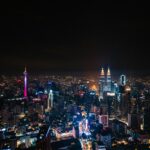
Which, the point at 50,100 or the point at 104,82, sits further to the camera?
the point at 104,82

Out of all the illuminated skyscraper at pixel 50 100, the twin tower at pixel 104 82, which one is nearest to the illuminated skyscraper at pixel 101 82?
the twin tower at pixel 104 82

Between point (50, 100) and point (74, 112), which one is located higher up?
point (50, 100)

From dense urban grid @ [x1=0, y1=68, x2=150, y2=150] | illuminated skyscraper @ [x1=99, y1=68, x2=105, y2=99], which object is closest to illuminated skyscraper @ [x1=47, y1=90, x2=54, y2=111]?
dense urban grid @ [x1=0, y1=68, x2=150, y2=150]

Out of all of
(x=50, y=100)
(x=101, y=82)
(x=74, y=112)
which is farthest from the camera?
(x=101, y=82)

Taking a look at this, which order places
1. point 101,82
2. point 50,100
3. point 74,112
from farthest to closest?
point 101,82
point 50,100
point 74,112

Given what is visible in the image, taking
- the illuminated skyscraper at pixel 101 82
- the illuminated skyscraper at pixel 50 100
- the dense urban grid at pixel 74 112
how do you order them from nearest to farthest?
the dense urban grid at pixel 74 112, the illuminated skyscraper at pixel 50 100, the illuminated skyscraper at pixel 101 82

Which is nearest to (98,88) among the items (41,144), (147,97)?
(147,97)

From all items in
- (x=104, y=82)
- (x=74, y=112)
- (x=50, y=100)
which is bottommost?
(x=74, y=112)

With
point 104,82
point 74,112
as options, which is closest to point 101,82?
point 104,82

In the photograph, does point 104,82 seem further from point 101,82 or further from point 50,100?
point 50,100

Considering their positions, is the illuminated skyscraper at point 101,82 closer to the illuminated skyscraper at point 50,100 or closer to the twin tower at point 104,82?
the twin tower at point 104,82
